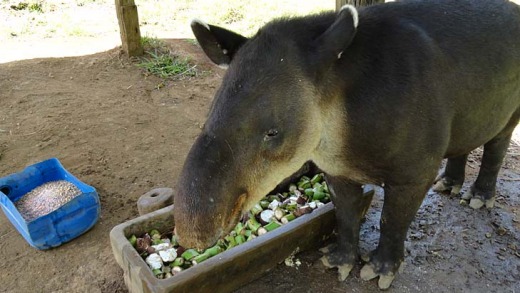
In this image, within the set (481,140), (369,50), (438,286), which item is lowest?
(438,286)

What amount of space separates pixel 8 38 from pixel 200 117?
16.6 feet

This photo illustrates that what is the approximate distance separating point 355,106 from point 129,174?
2.89 metres

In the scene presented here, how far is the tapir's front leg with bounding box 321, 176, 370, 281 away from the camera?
3367 mm

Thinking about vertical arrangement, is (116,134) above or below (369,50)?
below

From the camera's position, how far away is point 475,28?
10.0 feet

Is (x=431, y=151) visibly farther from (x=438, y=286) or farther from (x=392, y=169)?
(x=438, y=286)

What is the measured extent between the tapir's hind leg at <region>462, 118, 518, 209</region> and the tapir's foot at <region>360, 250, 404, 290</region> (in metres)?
1.27

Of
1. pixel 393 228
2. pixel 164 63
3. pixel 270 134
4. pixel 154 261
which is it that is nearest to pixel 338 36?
pixel 270 134

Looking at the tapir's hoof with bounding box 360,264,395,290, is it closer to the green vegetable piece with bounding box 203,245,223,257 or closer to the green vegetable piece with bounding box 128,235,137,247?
Result: the green vegetable piece with bounding box 203,245,223,257

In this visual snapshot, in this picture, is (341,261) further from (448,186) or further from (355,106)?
(448,186)

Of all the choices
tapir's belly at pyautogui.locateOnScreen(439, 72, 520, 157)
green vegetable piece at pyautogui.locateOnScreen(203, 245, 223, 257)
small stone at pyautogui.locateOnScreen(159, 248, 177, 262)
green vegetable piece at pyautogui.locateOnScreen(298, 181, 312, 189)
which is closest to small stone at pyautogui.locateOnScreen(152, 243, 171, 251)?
small stone at pyautogui.locateOnScreen(159, 248, 177, 262)

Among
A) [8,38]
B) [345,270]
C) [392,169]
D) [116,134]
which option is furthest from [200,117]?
[8,38]

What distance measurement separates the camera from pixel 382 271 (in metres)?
3.45

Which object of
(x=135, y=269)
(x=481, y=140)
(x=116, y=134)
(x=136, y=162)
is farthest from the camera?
(x=116, y=134)
